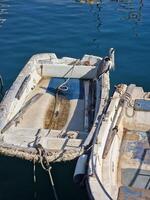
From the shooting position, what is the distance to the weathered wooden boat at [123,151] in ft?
32.1

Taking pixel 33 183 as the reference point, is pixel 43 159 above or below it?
above

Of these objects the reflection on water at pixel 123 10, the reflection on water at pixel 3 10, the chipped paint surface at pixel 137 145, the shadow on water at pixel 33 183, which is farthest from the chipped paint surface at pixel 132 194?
the reflection on water at pixel 3 10

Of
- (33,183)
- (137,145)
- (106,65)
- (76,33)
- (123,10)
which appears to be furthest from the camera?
(123,10)

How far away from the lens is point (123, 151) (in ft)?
40.4

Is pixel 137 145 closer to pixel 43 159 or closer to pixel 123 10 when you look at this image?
pixel 43 159

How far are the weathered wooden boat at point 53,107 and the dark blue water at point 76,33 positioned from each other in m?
0.97

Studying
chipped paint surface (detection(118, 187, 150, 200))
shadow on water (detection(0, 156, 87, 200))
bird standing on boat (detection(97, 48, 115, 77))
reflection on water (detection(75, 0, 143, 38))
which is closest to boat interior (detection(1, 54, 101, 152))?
bird standing on boat (detection(97, 48, 115, 77))

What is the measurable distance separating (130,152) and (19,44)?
9.30m

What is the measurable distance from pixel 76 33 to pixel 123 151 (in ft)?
32.2

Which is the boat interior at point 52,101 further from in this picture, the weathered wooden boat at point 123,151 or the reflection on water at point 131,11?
the reflection on water at point 131,11

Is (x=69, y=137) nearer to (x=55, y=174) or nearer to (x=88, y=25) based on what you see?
(x=55, y=174)

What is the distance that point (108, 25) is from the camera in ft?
71.2

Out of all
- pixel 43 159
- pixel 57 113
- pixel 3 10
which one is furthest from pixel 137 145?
pixel 3 10

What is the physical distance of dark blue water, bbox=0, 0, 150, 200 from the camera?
17.8 m
